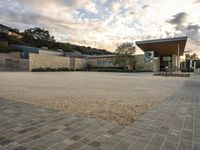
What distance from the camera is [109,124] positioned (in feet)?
11.0

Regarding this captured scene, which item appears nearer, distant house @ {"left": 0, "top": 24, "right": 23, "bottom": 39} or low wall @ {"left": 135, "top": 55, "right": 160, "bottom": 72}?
low wall @ {"left": 135, "top": 55, "right": 160, "bottom": 72}

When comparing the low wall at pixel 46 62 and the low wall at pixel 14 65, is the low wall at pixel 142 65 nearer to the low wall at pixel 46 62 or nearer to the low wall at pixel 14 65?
the low wall at pixel 46 62

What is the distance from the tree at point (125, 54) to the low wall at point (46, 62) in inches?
462

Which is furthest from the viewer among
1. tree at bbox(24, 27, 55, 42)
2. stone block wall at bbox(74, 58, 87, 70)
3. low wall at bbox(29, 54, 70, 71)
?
tree at bbox(24, 27, 55, 42)

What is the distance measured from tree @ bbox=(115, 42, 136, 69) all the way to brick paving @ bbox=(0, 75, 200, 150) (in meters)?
31.9

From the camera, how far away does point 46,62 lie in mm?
31844

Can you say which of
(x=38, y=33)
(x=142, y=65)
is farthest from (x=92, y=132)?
(x=38, y=33)

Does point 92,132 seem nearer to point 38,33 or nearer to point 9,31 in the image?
point 9,31

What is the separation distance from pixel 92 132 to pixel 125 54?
109ft

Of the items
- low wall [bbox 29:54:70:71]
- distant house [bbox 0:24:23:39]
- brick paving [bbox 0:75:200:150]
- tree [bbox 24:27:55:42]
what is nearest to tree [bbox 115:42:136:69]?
low wall [bbox 29:54:70:71]

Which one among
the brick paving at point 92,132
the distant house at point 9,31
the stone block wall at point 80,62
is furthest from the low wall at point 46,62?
the brick paving at point 92,132

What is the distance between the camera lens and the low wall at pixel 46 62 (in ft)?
96.5

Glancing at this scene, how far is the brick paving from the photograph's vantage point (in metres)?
2.43

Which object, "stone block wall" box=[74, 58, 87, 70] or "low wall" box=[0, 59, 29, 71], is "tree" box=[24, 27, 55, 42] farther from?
"low wall" box=[0, 59, 29, 71]
